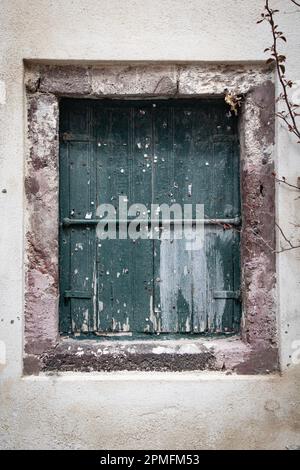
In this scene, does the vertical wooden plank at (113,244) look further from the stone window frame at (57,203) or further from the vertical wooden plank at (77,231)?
the stone window frame at (57,203)

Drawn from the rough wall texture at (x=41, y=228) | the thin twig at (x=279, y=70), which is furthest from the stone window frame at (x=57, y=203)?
the thin twig at (x=279, y=70)

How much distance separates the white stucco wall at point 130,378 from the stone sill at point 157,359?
0.28 ft

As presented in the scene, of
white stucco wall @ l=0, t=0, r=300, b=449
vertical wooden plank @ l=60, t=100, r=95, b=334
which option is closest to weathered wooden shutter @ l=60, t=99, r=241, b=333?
vertical wooden plank @ l=60, t=100, r=95, b=334

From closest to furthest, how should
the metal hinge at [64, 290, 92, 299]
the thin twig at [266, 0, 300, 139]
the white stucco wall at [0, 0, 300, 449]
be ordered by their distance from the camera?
the thin twig at [266, 0, 300, 139], the white stucco wall at [0, 0, 300, 449], the metal hinge at [64, 290, 92, 299]

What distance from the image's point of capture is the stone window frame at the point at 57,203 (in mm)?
3170

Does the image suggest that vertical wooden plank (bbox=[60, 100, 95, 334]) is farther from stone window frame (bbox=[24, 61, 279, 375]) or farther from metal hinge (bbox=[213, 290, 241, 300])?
metal hinge (bbox=[213, 290, 241, 300])

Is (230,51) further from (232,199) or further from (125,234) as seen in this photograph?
(125,234)

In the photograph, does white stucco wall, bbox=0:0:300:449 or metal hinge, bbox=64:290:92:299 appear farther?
metal hinge, bbox=64:290:92:299

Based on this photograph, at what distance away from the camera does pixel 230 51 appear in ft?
10.2

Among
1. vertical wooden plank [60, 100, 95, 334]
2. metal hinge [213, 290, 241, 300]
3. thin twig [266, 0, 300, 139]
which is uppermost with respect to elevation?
thin twig [266, 0, 300, 139]

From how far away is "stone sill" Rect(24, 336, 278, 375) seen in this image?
3172mm

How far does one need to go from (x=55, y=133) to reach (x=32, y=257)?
70cm

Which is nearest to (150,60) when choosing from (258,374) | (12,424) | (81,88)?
(81,88)

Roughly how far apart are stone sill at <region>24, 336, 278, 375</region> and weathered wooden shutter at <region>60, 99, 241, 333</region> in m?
0.14
